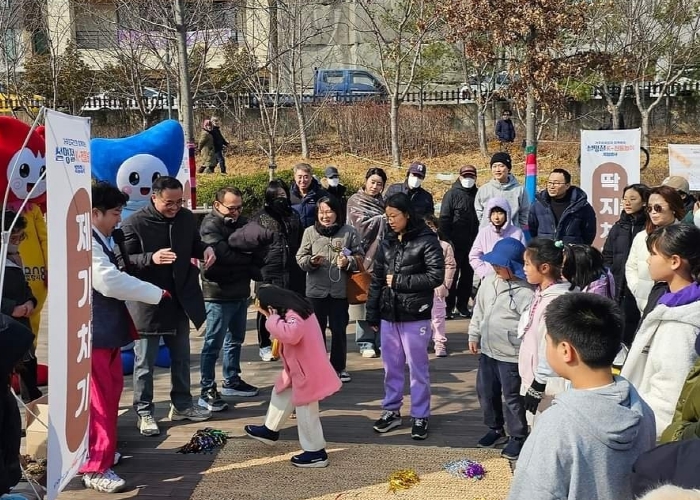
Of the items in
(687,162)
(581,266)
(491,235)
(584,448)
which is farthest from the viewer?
Result: (687,162)

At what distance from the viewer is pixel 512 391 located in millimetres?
5270

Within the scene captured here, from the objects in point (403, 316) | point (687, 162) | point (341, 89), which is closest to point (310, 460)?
point (403, 316)

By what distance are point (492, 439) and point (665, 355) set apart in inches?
86.6

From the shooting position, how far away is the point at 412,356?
225 inches

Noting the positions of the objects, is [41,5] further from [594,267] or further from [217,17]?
[594,267]

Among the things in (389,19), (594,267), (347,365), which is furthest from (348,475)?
(389,19)

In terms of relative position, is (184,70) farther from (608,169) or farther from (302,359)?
(302,359)

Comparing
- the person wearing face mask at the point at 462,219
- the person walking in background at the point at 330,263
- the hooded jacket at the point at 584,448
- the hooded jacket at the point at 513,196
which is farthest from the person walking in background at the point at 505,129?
the hooded jacket at the point at 584,448

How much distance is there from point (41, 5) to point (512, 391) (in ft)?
49.8

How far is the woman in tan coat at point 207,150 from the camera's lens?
1958cm

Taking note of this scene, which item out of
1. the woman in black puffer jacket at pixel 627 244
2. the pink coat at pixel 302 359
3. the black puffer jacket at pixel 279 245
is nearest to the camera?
the pink coat at pixel 302 359

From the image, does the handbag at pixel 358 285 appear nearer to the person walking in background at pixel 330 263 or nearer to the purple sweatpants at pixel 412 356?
the person walking in background at pixel 330 263

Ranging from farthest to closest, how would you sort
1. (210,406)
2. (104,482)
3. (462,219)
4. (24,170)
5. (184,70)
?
(184,70)
(462,219)
(24,170)
(210,406)
(104,482)

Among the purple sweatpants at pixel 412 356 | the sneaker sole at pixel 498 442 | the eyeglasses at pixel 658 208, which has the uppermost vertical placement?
the eyeglasses at pixel 658 208
